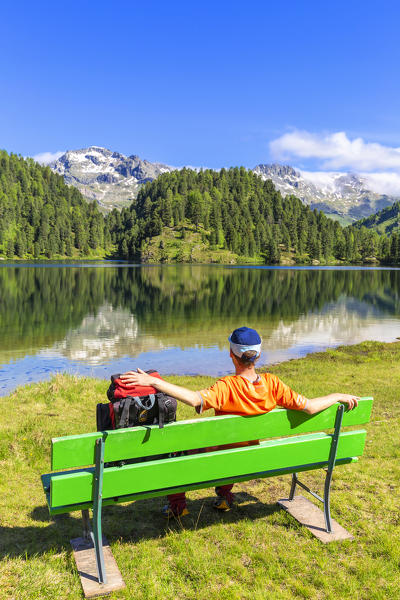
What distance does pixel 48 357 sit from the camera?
2825 centimetres

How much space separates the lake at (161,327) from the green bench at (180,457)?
17.1 metres

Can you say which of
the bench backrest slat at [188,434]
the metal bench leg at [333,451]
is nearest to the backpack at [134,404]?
the bench backrest slat at [188,434]

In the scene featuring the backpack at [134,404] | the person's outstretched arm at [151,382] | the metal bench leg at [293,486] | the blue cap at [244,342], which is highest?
the blue cap at [244,342]

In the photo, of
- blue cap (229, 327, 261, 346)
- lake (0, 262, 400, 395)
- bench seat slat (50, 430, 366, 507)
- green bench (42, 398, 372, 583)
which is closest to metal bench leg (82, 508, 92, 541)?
green bench (42, 398, 372, 583)

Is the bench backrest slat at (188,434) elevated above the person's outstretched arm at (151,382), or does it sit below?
below

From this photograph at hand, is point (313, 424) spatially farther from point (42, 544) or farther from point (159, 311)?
point (159, 311)

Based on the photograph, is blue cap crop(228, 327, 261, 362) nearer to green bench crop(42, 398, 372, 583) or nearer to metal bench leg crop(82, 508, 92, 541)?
green bench crop(42, 398, 372, 583)

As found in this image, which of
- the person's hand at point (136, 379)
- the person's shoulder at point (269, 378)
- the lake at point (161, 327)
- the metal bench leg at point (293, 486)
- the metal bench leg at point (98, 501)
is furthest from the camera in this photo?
the lake at point (161, 327)

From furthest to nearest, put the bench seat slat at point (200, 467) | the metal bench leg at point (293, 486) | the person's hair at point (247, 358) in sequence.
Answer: the metal bench leg at point (293, 486) < the person's hair at point (247, 358) < the bench seat slat at point (200, 467)

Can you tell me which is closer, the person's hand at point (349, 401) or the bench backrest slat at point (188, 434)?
the bench backrest slat at point (188, 434)

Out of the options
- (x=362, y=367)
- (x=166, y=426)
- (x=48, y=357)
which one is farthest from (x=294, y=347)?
(x=166, y=426)

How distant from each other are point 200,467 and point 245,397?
1.10 m

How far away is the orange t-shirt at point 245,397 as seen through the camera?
5.66 meters

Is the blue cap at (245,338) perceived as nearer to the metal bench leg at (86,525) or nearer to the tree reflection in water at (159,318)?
the metal bench leg at (86,525)
